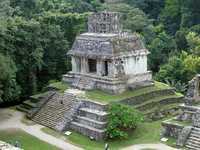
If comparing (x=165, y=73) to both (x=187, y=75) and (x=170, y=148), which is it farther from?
(x=170, y=148)

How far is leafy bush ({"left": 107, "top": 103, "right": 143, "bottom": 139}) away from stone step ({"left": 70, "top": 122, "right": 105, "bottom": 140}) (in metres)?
0.50

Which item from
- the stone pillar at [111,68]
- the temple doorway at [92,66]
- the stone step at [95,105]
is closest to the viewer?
the stone step at [95,105]

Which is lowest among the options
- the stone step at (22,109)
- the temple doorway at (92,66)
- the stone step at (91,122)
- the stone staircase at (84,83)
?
the stone step at (22,109)

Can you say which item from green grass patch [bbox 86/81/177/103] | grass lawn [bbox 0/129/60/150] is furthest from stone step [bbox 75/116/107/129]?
grass lawn [bbox 0/129/60/150]

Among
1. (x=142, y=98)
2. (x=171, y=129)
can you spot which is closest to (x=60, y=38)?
(x=142, y=98)

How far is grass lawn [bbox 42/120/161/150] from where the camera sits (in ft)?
91.8

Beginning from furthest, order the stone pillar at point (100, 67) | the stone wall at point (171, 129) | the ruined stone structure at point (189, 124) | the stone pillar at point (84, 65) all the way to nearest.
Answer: the stone pillar at point (84, 65)
the stone pillar at point (100, 67)
the stone wall at point (171, 129)
the ruined stone structure at point (189, 124)

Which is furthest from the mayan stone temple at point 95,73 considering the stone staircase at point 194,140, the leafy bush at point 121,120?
the stone staircase at point 194,140

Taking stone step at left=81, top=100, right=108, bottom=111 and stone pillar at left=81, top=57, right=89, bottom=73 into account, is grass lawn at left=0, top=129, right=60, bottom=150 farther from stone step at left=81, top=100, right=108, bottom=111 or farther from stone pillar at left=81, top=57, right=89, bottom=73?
stone pillar at left=81, top=57, right=89, bottom=73

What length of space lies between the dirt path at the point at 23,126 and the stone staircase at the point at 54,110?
2.42 ft

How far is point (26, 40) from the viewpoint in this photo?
36031 mm

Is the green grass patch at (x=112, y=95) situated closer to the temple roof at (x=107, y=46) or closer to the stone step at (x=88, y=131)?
the stone step at (x=88, y=131)

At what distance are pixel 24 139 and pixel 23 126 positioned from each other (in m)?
2.71

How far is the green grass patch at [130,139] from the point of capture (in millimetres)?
27984
